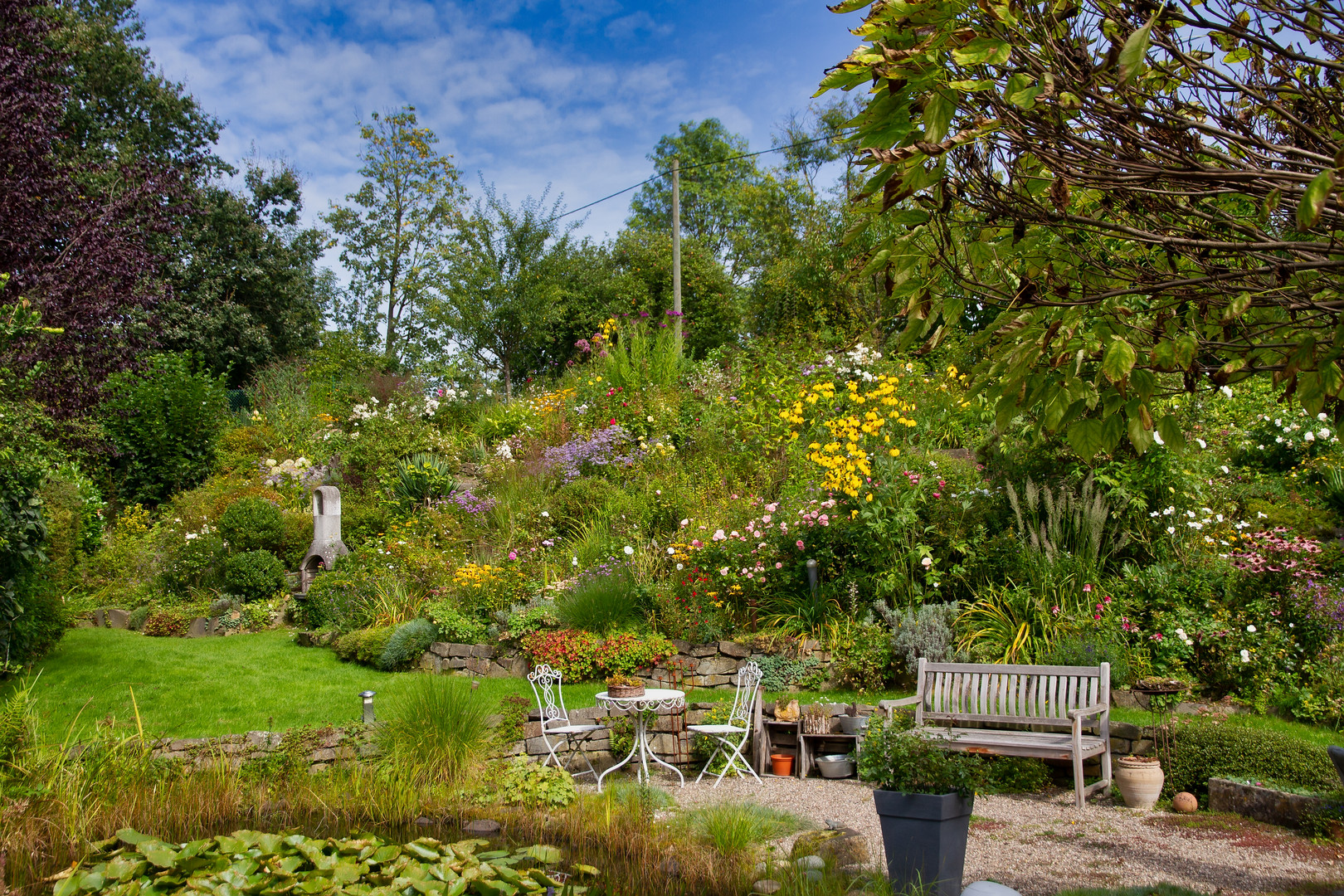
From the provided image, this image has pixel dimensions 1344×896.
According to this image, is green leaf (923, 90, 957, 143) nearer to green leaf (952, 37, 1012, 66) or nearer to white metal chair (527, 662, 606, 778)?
green leaf (952, 37, 1012, 66)

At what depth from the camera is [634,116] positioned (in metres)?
15.0

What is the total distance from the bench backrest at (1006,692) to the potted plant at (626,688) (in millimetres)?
2092

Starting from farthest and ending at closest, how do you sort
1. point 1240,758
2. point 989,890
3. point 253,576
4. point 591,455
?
point 591,455, point 253,576, point 1240,758, point 989,890

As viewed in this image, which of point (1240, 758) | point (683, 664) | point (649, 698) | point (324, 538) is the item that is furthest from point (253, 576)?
point (1240, 758)

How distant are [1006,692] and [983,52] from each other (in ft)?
18.8

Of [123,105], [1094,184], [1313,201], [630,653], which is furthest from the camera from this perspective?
[123,105]

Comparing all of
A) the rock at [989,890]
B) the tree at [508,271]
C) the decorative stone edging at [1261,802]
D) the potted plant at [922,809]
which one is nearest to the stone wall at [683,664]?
the decorative stone edging at [1261,802]

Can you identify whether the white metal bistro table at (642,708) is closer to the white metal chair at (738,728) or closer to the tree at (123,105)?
the white metal chair at (738,728)

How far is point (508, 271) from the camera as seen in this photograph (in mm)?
18594

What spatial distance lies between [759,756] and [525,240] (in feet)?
46.0

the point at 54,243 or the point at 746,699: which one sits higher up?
the point at 54,243

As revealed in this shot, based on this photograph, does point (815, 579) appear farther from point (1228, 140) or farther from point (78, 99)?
point (78, 99)

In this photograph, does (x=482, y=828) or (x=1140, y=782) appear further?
(x=1140, y=782)

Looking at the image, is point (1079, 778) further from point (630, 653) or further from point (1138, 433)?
point (1138, 433)
